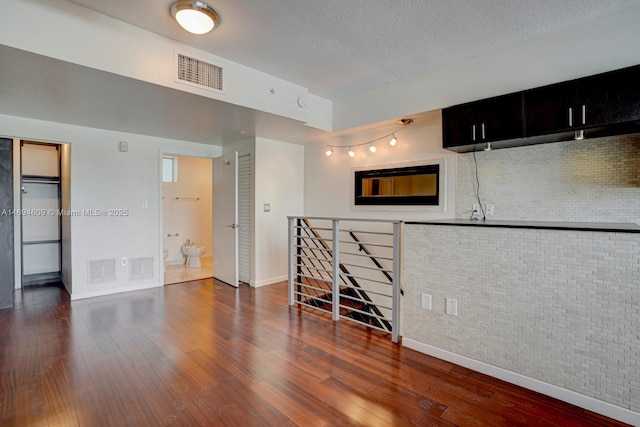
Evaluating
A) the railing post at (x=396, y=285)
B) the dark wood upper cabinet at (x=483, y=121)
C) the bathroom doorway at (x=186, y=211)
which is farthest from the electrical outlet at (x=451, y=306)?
the bathroom doorway at (x=186, y=211)

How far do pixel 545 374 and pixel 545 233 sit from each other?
0.94 m

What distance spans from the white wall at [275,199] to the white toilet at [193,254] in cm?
206

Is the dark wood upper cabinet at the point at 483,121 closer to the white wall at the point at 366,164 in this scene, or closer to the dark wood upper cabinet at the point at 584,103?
the dark wood upper cabinet at the point at 584,103

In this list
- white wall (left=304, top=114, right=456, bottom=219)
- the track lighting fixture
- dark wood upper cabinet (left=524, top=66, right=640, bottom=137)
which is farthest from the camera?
the track lighting fixture

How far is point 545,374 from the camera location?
2068 millimetres

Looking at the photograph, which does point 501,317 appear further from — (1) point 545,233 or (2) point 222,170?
(2) point 222,170

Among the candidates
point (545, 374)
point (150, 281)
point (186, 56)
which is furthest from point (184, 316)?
point (545, 374)

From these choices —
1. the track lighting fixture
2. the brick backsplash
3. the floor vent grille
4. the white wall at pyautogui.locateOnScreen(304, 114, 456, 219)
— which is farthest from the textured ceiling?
the floor vent grille

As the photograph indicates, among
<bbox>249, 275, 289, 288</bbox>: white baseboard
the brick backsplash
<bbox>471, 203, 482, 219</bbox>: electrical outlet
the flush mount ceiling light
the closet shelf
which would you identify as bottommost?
<bbox>249, 275, 289, 288</bbox>: white baseboard

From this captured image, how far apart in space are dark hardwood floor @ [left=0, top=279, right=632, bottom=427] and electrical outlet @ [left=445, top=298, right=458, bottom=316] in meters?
0.40

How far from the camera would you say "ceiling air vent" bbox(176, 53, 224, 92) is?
2731 millimetres

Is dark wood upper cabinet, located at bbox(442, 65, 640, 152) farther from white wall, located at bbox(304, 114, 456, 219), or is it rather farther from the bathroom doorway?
the bathroom doorway

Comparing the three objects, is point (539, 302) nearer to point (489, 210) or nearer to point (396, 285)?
point (396, 285)

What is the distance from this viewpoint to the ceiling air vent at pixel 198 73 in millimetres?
2731
